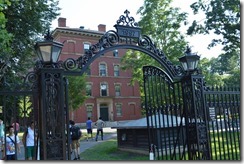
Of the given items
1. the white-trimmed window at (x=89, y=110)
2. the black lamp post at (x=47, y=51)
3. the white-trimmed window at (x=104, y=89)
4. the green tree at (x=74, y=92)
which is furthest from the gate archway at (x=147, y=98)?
the white-trimmed window at (x=104, y=89)

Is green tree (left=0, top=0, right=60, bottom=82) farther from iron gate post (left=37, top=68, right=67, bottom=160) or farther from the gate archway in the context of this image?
iron gate post (left=37, top=68, right=67, bottom=160)

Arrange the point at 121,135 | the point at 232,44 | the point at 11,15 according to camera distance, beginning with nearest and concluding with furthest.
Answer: the point at 121,135
the point at 11,15
the point at 232,44

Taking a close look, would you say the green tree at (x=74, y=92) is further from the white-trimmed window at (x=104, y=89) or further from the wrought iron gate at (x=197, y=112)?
the wrought iron gate at (x=197, y=112)

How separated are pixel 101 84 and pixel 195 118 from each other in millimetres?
33437

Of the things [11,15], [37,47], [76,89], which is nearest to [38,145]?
[37,47]

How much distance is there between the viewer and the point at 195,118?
6.95 meters

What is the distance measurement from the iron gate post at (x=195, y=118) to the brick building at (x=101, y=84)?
29238 mm

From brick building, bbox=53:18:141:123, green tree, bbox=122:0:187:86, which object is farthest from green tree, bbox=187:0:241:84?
brick building, bbox=53:18:141:123

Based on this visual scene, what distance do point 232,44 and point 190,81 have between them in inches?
492

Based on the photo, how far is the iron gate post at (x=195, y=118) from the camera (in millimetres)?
6891

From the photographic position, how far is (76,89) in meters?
26.0

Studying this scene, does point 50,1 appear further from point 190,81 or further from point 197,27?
point 190,81

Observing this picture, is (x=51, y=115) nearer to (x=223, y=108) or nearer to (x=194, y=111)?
(x=194, y=111)

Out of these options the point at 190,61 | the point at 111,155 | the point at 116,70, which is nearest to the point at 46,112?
the point at 190,61
